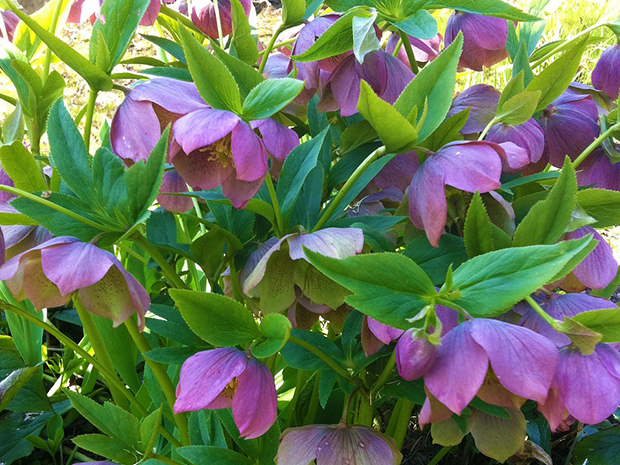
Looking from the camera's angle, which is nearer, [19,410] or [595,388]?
[595,388]

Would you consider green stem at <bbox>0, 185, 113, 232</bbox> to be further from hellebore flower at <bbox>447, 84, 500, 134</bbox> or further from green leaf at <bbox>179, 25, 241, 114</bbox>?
hellebore flower at <bbox>447, 84, 500, 134</bbox>

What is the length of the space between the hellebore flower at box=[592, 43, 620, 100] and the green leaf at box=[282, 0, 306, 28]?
28cm

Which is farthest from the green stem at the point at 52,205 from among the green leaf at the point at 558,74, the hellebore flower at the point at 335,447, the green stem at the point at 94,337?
the green leaf at the point at 558,74

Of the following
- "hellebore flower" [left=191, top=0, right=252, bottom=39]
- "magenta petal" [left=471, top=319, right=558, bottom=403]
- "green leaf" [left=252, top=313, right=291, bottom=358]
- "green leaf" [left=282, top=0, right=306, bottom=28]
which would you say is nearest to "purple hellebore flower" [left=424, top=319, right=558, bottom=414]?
"magenta petal" [left=471, top=319, right=558, bottom=403]

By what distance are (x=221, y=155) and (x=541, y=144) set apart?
258mm

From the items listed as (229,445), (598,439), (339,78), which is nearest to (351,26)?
(339,78)

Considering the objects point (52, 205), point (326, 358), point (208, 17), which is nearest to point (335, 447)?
point (326, 358)

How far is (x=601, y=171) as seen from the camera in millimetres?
558

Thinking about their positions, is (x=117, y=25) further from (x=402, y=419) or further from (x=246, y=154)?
(x=402, y=419)

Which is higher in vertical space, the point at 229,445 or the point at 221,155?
the point at 221,155

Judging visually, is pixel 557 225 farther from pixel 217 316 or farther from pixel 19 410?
pixel 19 410

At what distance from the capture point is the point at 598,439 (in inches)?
28.8

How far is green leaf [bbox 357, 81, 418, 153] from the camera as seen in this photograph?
0.39 m

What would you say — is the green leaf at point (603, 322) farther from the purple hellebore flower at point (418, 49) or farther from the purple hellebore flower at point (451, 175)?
the purple hellebore flower at point (418, 49)
